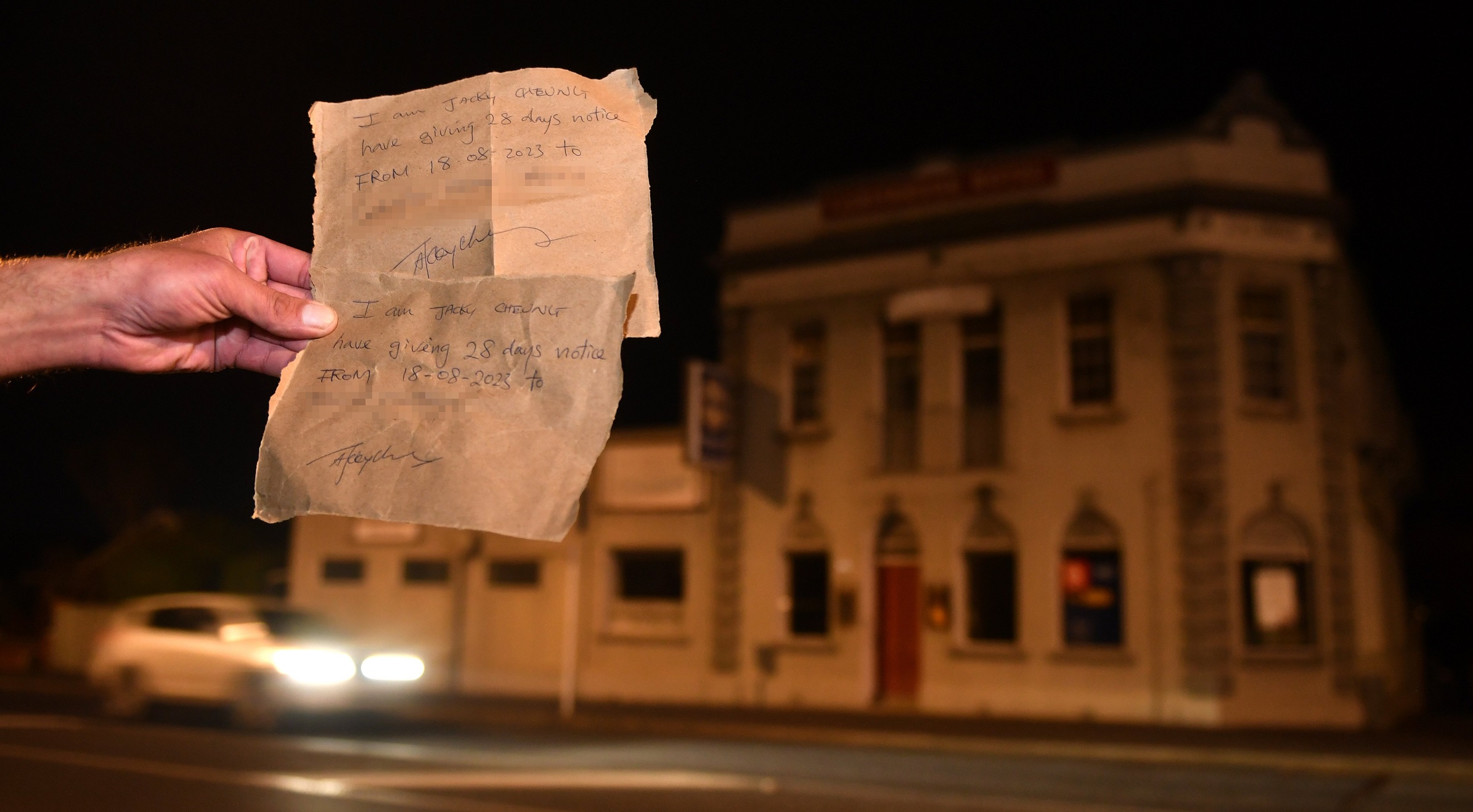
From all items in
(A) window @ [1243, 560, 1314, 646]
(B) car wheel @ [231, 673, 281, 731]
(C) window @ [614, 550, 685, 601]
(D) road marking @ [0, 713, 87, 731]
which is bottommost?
(D) road marking @ [0, 713, 87, 731]

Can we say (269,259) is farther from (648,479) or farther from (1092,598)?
(648,479)

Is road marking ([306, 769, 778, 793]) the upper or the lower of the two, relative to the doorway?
lower

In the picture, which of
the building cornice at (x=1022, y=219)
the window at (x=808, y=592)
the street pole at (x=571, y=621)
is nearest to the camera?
the building cornice at (x=1022, y=219)

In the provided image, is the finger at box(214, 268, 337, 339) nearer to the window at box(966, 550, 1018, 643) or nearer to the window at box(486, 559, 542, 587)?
the window at box(966, 550, 1018, 643)

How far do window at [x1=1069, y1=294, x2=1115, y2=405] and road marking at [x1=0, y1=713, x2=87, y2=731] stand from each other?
15.3 metres

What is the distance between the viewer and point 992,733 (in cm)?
1672

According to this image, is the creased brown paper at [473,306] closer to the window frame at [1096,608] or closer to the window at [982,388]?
the window frame at [1096,608]

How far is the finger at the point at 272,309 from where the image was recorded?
6.44ft

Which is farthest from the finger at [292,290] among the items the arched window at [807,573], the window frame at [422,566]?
the window frame at [422,566]

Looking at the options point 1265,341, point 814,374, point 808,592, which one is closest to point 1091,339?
point 1265,341

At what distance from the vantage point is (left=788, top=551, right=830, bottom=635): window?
21594mm

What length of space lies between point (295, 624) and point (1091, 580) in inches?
463

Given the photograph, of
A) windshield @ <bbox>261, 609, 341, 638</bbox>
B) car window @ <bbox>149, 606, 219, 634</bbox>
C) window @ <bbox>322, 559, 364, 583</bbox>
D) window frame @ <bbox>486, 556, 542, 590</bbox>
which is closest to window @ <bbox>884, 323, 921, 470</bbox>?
window frame @ <bbox>486, 556, 542, 590</bbox>

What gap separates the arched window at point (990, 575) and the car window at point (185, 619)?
11445 millimetres
